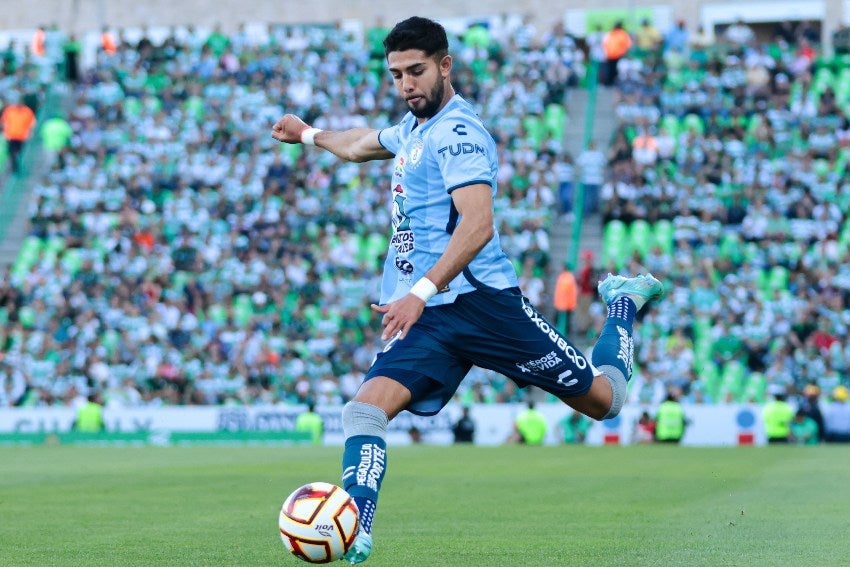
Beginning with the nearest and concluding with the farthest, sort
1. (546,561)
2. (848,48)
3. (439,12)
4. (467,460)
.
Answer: (546,561) < (467,460) < (848,48) < (439,12)

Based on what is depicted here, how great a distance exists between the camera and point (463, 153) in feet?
22.8

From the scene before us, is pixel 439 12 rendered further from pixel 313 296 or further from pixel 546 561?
pixel 546 561

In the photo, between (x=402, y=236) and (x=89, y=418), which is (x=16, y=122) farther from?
(x=402, y=236)

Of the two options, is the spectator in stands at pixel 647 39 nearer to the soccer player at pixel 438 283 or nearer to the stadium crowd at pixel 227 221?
the stadium crowd at pixel 227 221

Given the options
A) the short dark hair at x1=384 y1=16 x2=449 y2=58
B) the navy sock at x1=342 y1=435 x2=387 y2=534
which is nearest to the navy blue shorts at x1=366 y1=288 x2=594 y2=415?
the navy sock at x1=342 y1=435 x2=387 y2=534

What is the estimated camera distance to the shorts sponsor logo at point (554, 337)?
7.43m

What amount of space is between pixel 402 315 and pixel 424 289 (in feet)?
0.62

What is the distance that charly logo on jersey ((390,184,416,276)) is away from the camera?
23.9ft

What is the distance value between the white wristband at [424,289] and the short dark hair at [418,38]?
112cm

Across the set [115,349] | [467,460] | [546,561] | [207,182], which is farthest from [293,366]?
[546,561]

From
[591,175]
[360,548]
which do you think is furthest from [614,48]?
[360,548]

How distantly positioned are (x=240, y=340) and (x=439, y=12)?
52.1ft

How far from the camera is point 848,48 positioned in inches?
1271

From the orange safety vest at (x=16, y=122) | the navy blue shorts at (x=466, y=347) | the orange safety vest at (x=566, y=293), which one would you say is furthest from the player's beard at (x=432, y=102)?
the orange safety vest at (x=16, y=122)
